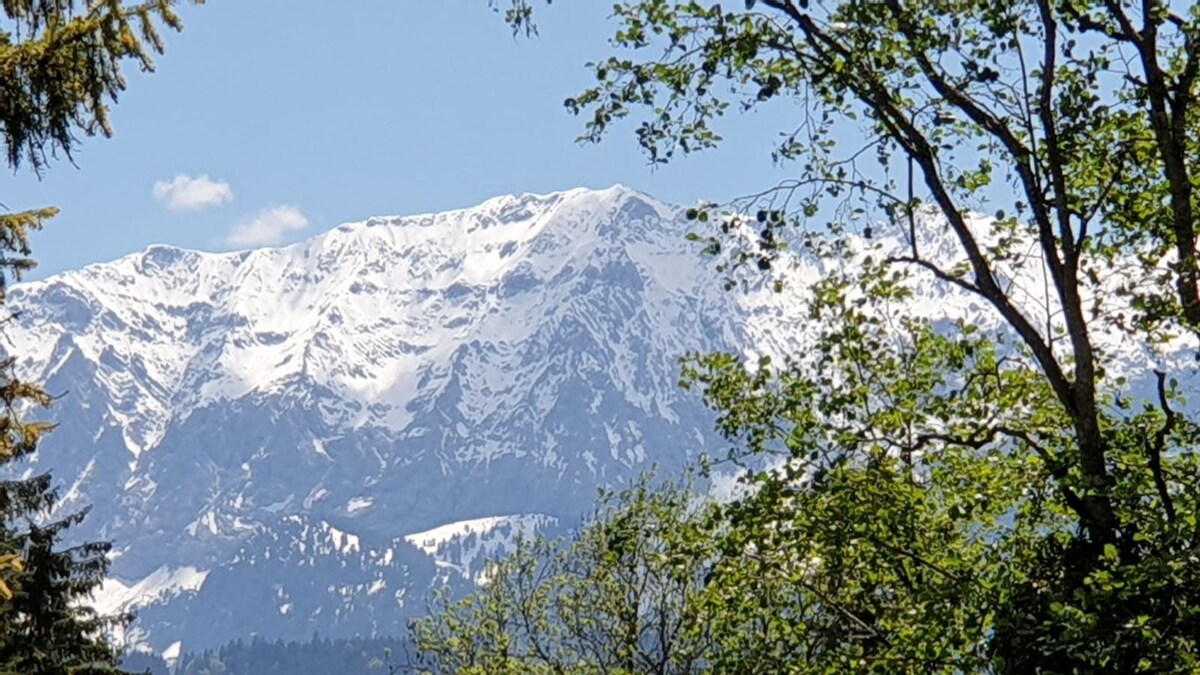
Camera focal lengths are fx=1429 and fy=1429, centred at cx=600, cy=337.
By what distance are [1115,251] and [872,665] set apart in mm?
4818

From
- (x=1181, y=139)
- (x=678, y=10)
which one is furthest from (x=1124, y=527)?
(x=678, y=10)

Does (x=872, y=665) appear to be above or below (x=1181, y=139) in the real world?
below

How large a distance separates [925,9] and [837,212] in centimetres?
214

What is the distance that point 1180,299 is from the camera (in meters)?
13.3

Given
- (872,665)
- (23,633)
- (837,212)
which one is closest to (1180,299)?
(837,212)

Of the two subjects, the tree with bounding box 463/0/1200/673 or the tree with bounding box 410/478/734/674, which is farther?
the tree with bounding box 410/478/734/674

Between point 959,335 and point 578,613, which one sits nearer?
point 959,335

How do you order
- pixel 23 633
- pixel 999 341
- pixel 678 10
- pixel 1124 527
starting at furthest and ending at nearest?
pixel 23 633 → pixel 999 341 → pixel 678 10 → pixel 1124 527

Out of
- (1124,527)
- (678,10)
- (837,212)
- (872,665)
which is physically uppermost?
(678,10)

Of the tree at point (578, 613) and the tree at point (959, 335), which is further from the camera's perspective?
the tree at point (578, 613)

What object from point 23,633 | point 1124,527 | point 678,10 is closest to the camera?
point 1124,527

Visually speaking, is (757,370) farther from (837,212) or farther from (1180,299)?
(1180,299)

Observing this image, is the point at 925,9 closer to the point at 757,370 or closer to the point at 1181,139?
the point at 1181,139

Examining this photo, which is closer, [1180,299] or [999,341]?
[1180,299]
